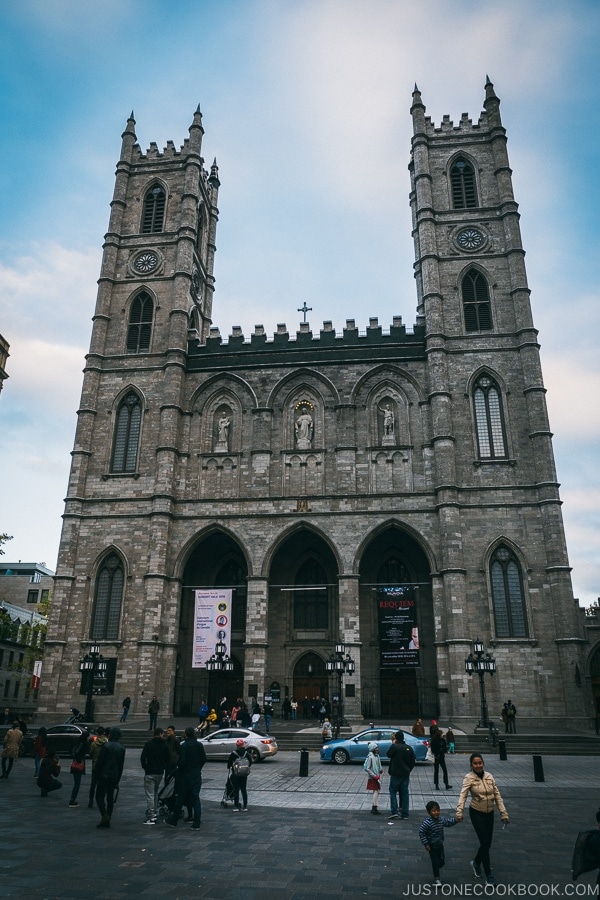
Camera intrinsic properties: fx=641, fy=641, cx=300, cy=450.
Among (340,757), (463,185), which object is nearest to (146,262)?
(463,185)

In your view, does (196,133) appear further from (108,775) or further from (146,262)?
(108,775)

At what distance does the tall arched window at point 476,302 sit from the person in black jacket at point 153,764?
2991cm

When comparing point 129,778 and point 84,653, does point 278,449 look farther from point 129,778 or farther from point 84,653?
point 129,778

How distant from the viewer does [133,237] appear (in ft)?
133

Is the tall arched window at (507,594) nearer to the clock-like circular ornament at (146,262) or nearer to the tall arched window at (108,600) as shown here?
the tall arched window at (108,600)

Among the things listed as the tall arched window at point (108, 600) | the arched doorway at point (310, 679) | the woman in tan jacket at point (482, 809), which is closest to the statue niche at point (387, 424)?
the arched doorway at point (310, 679)

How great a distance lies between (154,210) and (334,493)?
2273 cm

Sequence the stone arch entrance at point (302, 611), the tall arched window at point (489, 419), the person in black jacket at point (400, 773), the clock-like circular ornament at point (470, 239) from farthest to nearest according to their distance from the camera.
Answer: the clock-like circular ornament at point (470, 239) < the stone arch entrance at point (302, 611) < the tall arched window at point (489, 419) < the person in black jacket at point (400, 773)

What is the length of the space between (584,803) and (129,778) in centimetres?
1107

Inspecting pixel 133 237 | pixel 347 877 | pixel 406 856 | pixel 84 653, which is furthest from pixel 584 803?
pixel 133 237

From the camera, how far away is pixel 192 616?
113 ft

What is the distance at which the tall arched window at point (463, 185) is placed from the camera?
3900 cm

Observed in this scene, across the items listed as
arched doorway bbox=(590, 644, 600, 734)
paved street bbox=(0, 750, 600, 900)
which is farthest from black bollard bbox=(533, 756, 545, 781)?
arched doorway bbox=(590, 644, 600, 734)

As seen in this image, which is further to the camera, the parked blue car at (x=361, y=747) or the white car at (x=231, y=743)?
the white car at (x=231, y=743)
